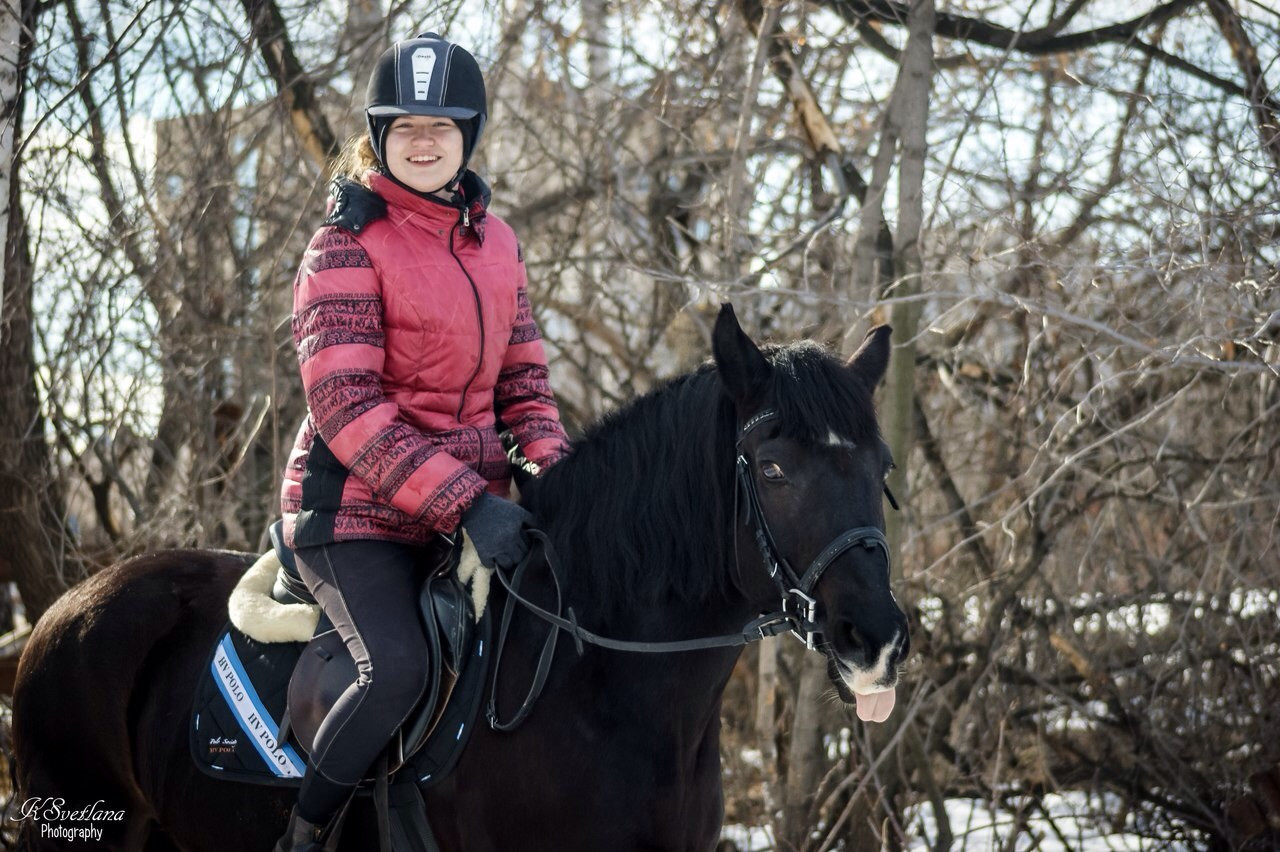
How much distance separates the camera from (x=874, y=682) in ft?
7.43

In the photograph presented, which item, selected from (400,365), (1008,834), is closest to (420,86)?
(400,365)

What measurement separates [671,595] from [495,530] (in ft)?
1.46

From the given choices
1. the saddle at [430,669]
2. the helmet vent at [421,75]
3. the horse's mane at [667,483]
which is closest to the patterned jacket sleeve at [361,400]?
the saddle at [430,669]

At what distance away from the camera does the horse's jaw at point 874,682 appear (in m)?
2.26

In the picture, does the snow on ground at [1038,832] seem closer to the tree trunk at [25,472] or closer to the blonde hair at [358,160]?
the blonde hair at [358,160]

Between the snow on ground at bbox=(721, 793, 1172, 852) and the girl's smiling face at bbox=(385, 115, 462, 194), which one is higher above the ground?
the girl's smiling face at bbox=(385, 115, 462, 194)

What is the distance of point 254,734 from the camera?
3018mm

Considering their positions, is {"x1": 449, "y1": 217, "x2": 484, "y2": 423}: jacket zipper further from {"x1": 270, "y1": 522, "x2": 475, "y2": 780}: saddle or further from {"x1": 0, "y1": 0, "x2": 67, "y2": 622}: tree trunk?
{"x1": 0, "y1": 0, "x2": 67, "y2": 622}: tree trunk

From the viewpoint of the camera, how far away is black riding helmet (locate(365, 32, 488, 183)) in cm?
293

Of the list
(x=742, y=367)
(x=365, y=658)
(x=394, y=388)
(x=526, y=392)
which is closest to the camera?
(x=742, y=367)

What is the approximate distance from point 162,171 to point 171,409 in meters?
1.24

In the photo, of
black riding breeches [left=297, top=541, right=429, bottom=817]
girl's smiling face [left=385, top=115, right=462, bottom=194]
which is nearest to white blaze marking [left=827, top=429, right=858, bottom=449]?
black riding breeches [left=297, top=541, right=429, bottom=817]

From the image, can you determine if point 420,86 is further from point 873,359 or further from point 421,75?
point 873,359


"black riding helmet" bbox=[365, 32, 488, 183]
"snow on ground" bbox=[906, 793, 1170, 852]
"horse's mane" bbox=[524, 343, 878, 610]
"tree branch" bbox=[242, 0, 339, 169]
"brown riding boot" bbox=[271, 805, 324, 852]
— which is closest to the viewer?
"horse's mane" bbox=[524, 343, 878, 610]
